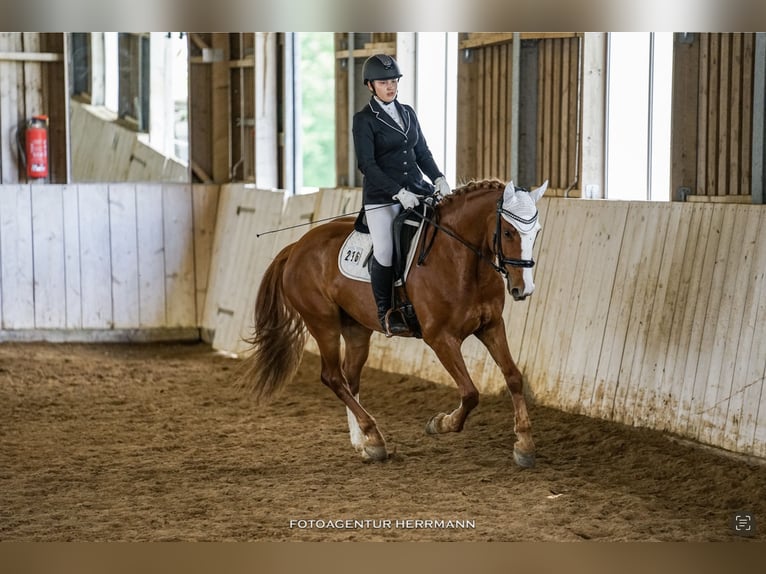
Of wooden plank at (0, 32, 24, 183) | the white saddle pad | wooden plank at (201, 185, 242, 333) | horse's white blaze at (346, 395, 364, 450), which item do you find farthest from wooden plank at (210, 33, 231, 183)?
horse's white blaze at (346, 395, 364, 450)

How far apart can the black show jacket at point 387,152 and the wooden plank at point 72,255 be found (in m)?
4.44

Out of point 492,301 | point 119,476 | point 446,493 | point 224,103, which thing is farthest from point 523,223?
point 224,103

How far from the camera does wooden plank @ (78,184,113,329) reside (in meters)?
8.73

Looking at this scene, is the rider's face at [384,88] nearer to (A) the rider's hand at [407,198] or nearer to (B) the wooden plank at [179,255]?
(A) the rider's hand at [407,198]

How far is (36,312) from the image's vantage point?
877cm

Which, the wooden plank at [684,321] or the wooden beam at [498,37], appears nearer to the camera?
the wooden plank at [684,321]

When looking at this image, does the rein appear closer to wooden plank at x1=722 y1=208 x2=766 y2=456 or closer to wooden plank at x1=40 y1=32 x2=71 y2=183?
wooden plank at x1=722 y1=208 x2=766 y2=456

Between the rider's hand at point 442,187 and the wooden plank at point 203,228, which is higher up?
the rider's hand at point 442,187

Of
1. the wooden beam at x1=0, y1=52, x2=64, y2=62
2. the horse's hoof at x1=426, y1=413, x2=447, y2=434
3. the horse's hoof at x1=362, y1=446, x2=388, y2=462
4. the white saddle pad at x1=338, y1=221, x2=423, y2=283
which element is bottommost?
the horse's hoof at x1=362, y1=446, x2=388, y2=462

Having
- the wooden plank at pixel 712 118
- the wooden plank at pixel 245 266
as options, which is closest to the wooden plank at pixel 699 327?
the wooden plank at pixel 712 118

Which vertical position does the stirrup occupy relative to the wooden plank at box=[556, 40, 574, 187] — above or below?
below

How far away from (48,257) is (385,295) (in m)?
4.73

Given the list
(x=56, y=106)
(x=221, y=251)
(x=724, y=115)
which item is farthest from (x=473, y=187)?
(x=56, y=106)

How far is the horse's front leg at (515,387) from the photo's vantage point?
187 inches
